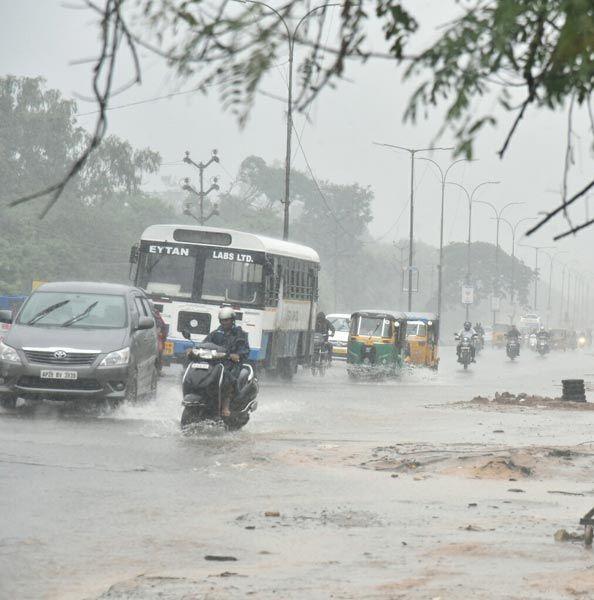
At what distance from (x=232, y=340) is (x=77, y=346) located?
216 centimetres

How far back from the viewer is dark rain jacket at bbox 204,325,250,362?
1705 cm

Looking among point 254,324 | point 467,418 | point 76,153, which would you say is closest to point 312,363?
point 254,324

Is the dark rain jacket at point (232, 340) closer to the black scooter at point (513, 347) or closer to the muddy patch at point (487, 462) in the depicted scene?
the muddy patch at point (487, 462)

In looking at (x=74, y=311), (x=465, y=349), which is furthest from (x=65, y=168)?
(x=74, y=311)

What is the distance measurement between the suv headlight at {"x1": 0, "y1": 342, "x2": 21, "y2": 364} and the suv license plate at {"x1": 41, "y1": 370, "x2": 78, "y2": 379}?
1.19 ft

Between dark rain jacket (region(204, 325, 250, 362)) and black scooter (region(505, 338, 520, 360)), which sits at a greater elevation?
black scooter (region(505, 338, 520, 360))

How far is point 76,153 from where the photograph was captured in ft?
271

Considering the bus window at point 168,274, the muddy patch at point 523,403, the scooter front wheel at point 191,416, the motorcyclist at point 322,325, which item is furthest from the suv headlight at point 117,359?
the motorcyclist at point 322,325

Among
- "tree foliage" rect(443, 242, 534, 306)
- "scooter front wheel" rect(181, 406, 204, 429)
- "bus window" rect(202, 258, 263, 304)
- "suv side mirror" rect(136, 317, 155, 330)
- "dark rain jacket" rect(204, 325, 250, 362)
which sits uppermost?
"tree foliage" rect(443, 242, 534, 306)

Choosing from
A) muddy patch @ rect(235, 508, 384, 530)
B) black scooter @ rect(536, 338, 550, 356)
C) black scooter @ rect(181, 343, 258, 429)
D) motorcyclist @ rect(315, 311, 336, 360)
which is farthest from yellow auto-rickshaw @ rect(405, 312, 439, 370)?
black scooter @ rect(536, 338, 550, 356)

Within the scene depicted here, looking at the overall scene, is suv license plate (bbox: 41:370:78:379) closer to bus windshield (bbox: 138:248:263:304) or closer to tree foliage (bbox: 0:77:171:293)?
bus windshield (bbox: 138:248:263:304)

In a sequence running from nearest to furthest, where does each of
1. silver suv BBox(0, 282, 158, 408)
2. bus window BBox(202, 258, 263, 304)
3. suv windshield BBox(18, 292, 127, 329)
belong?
silver suv BBox(0, 282, 158, 408), suv windshield BBox(18, 292, 127, 329), bus window BBox(202, 258, 263, 304)

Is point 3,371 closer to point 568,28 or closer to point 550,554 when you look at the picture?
point 550,554

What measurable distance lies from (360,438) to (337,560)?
30.2 feet
